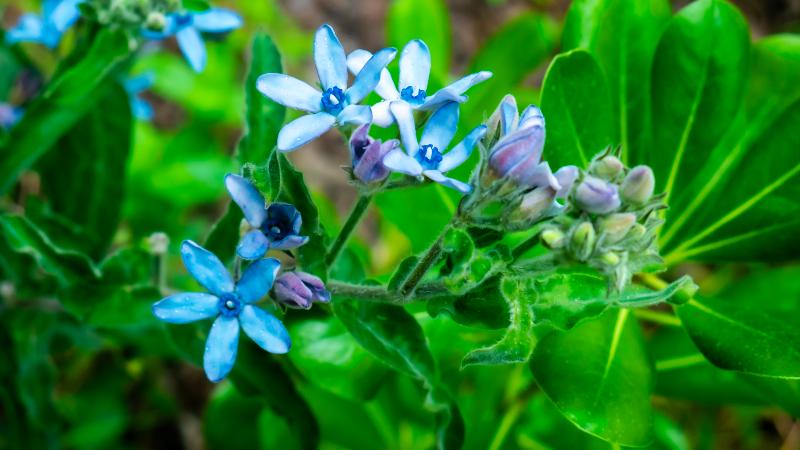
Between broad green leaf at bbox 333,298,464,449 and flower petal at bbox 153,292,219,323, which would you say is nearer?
flower petal at bbox 153,292,219,323

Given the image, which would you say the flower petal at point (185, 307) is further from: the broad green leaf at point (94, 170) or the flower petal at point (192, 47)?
the broad green leaf at point (94, 170)

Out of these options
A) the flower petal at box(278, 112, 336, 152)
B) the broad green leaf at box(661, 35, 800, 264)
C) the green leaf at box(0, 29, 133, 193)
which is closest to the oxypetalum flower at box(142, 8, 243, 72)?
the green leaf at box(0, 29, 133, 193)

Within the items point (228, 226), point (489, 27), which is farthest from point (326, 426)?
point (489, 27)

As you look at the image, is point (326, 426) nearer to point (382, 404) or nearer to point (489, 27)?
point (382, 404)

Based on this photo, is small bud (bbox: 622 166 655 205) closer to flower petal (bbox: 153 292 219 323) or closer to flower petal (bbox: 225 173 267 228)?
flower petal (bbox: 225 173 267 228)

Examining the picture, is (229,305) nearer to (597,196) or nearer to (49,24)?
(597,196)

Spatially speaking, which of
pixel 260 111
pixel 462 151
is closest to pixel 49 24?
pixel 260 111
